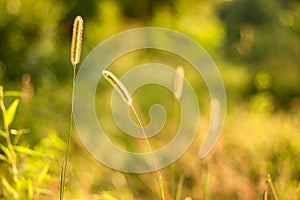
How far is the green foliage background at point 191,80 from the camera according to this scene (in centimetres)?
239

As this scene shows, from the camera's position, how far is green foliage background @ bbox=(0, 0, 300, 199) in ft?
7.85

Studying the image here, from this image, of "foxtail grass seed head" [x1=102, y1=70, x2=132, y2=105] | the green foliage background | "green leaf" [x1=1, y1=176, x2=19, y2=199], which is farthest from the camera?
the green foliage background

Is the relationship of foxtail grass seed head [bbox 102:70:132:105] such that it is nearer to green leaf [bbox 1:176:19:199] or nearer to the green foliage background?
the green foliage background

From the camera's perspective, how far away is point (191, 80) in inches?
191

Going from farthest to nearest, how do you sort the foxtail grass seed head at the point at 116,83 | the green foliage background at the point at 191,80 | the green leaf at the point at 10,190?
the green foliage background at the point at 191,80 < the green leaf at the point at 10,190 < the foxtail grass seed head at the point at 116,83

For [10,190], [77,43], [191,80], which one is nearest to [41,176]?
[10,190]

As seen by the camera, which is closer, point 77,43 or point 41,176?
point 77,43

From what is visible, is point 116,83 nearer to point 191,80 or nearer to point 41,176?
point 41,176

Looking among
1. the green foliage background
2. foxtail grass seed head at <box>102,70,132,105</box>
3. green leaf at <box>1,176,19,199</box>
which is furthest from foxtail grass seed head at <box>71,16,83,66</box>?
green leaf at <box>1,176,19,199</box>

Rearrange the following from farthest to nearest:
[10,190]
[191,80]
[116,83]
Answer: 1. [191,80]
2. [10,190]
3. [116,83]

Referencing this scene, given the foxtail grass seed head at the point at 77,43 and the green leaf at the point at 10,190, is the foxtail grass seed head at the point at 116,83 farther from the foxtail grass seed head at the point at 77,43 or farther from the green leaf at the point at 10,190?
the green leaf at the point at 10,190

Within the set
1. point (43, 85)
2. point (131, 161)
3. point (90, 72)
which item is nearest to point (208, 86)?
point (90, 72)

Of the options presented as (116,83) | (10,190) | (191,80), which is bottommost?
(10,190)

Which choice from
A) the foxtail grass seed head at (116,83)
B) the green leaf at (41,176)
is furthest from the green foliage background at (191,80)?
the foxtail grass seed head at (116,83)
